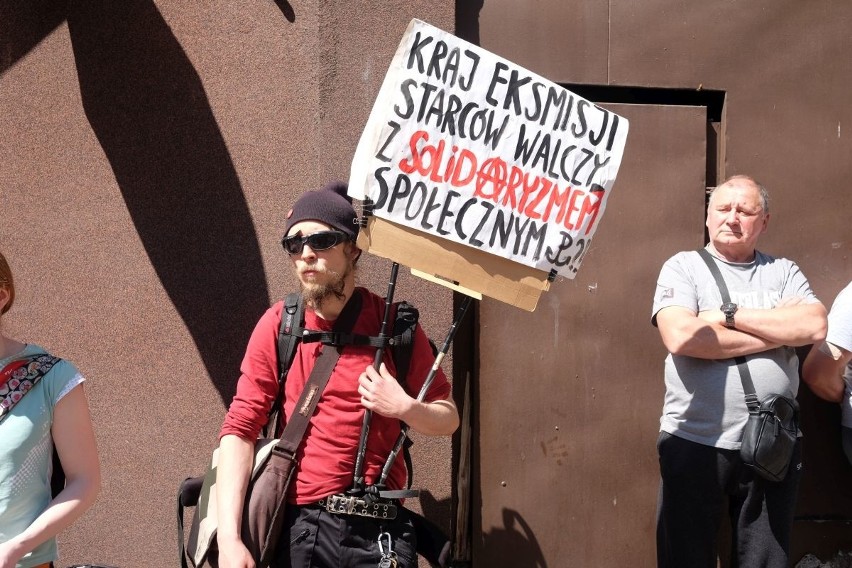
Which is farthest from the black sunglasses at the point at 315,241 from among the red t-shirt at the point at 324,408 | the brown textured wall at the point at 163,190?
the brown textured wall at the point at 163,190

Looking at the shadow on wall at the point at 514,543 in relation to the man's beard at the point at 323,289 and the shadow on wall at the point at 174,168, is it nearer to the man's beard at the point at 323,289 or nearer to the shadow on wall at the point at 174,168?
the shadow on wall at the point at 174,168

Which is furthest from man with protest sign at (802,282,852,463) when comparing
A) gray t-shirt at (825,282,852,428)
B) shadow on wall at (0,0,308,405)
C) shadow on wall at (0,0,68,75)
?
shadow on wall at (0,0,68,75)

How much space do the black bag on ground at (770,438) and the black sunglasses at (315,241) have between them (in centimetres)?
203

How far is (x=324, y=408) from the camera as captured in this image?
3.33 meters

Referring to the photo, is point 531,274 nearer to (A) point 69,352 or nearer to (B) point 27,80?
(A) point 69,352

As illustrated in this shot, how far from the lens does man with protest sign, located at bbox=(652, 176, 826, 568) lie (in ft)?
13.7

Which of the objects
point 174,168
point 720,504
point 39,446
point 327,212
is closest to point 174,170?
point 174,168

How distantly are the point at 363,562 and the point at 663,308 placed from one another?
72.8 inches

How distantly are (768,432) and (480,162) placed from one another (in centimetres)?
176

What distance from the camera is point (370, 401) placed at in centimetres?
322

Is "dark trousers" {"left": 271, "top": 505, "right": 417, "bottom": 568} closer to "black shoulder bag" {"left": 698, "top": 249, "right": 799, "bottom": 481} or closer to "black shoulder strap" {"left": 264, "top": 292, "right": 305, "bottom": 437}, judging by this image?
"black shoulder strap" {"left": 264, "top": 292, "right": 305, "bottom": 437}

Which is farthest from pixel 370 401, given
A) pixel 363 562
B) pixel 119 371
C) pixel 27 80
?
pixel 27 80

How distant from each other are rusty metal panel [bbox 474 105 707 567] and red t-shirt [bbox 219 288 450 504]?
172 centimetres

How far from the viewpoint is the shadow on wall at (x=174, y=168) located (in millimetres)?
5039
